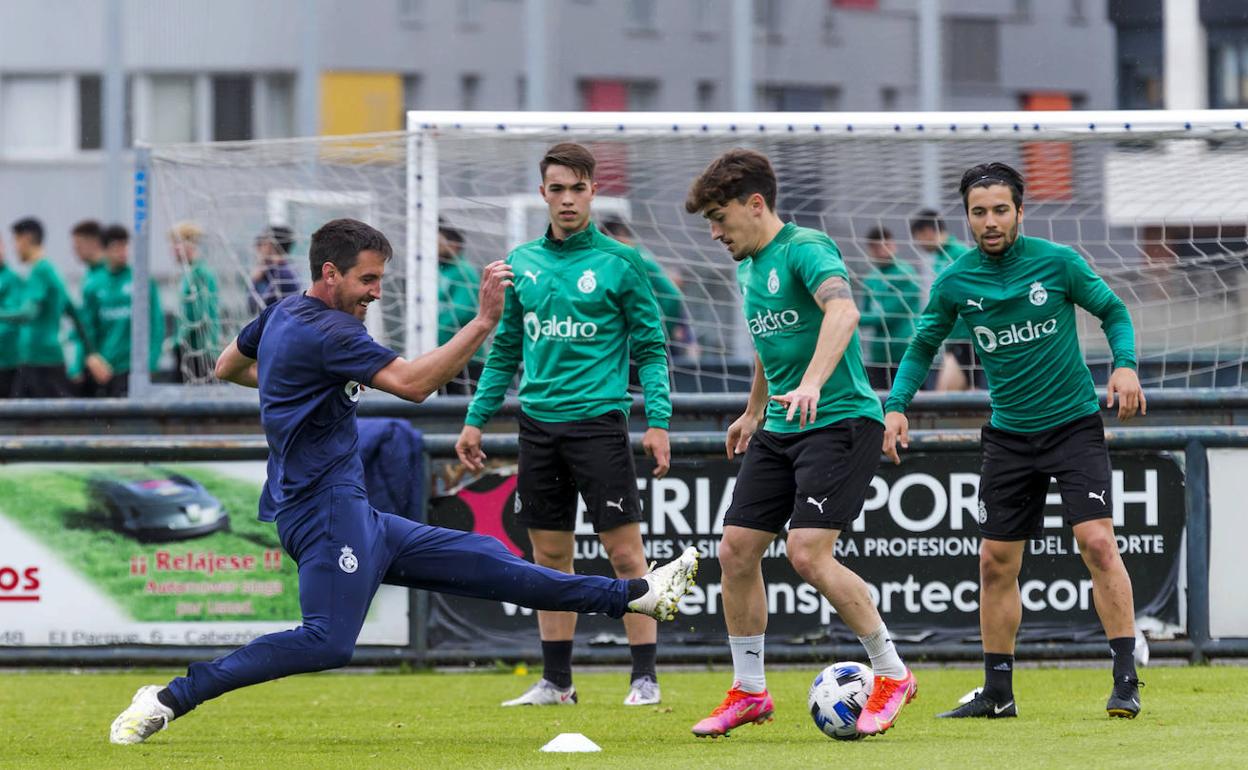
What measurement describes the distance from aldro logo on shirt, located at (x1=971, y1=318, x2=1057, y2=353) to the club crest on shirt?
8.61 ft

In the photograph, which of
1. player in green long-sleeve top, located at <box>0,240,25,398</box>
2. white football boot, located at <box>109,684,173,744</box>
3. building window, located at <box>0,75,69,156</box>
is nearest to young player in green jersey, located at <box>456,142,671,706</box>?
white football boot, located at <box>109,684,173,744</box>

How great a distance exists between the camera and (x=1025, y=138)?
11.8 meters

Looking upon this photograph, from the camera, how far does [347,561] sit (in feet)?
23.1

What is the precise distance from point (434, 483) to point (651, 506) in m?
1.16

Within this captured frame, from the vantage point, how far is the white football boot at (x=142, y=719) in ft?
23.5

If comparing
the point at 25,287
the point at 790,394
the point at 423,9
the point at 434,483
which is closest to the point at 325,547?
the point at 790,394

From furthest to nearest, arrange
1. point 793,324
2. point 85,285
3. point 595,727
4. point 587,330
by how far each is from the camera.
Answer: point 85,285 → point 587,330 → point 595,727 → point 793,324

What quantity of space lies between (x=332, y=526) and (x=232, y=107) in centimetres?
2539

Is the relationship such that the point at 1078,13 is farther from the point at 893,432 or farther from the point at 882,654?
the point at 882,654

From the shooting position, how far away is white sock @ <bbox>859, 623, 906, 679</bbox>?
7.34 metres

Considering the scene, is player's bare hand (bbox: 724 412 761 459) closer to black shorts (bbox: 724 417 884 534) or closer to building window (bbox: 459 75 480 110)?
black shorts (bbox: 724 417 884 534)

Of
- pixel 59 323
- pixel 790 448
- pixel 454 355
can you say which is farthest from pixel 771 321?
pixel 59 323

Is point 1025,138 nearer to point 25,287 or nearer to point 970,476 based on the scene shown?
point 970,476

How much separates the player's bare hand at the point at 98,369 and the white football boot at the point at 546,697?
7.16m
